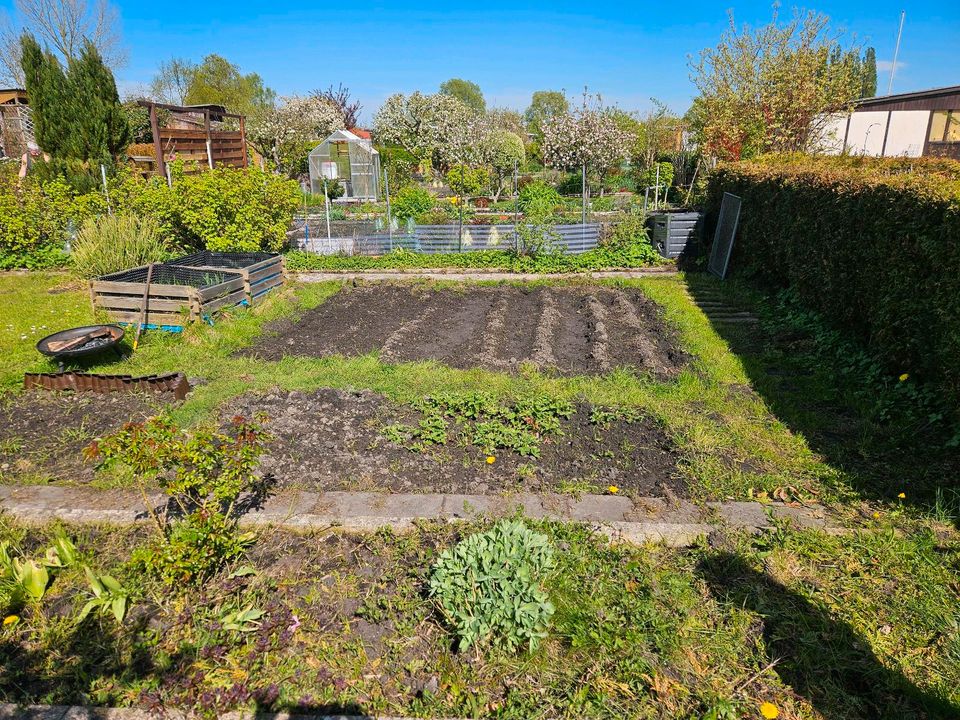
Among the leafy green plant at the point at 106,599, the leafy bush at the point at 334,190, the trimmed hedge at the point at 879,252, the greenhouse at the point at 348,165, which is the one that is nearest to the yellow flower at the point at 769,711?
the leafy green plant at the point at 106,599

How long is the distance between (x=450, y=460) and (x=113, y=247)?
7.49 m

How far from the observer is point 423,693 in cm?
274

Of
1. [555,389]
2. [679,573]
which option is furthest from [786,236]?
[679,573]

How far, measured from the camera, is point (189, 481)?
3.29 metres

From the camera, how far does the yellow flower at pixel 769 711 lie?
8.46ft

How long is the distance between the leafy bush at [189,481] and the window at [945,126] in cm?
2551

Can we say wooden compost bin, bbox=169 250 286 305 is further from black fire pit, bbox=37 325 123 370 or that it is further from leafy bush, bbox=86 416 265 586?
leafy bush, bbox=86 416 265 586

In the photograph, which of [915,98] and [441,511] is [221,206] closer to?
[441,511]

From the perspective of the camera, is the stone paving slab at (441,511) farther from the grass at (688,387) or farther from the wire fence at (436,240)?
the wire fence at (436,240)

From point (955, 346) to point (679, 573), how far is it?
3307mm

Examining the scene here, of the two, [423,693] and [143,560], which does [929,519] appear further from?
[143,560]

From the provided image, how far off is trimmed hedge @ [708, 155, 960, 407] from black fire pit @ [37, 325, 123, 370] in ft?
26.8

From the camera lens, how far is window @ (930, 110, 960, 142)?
806 inches

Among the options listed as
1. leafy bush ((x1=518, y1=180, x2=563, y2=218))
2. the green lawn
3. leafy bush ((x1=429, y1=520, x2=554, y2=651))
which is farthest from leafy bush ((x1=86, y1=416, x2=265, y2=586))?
leafy bush ((x1=518, y1=180, x2=563, y2=218))
